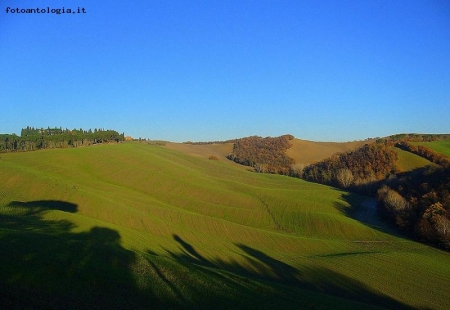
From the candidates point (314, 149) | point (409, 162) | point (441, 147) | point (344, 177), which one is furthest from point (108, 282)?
point (314, 149)

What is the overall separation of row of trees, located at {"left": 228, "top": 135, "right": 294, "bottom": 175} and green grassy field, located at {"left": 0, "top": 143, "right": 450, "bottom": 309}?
66.7 meters

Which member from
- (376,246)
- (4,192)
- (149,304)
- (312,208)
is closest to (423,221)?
(376,246)

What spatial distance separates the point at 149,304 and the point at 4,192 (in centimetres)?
4232

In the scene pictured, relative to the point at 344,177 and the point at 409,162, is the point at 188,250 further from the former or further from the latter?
the point at 409,162

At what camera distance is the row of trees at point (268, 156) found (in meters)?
160

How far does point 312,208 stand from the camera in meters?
76.9

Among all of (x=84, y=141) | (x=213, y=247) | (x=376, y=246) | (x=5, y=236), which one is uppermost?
(x=84, y=141)

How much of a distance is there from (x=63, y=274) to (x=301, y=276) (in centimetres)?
2276

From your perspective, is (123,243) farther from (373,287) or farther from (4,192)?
(4,192)

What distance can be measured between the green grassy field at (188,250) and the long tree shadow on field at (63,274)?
61mm

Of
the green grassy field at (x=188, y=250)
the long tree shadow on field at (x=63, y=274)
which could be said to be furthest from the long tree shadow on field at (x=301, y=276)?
the long tree shadow on field at (x=63, y=274)

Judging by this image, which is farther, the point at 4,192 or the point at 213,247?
the point at 4,192

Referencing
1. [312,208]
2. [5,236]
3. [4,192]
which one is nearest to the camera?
[5,236]

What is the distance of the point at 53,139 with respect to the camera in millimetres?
129750
